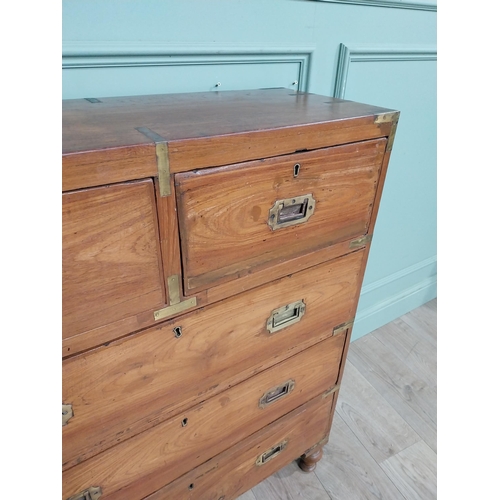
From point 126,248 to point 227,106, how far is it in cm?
37

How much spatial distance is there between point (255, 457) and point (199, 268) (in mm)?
671

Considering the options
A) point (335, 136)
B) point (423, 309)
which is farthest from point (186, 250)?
point (423, 309)

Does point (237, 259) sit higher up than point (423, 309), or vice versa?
point (237, 259)

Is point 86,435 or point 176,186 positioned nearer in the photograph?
point 176,186

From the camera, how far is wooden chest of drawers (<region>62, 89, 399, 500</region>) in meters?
0.59

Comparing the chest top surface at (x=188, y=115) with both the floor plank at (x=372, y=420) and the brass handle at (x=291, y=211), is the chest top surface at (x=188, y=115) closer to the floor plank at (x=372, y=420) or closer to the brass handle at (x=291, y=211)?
the brass handle at (x=291, y=211)

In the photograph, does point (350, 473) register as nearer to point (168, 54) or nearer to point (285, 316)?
point (285, 316)

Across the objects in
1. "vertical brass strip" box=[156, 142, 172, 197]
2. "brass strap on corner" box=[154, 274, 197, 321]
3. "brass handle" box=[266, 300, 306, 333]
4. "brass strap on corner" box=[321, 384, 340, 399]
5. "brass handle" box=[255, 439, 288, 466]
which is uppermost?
"vertical brass strip" box=[156, 142, 172, 197]

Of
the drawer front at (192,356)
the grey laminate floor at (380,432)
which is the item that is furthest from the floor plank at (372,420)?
the drawer front at (192,356)

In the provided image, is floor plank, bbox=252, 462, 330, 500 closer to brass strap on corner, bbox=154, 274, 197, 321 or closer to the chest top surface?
brass strap on corner, bbox=154, 274, 197, 321

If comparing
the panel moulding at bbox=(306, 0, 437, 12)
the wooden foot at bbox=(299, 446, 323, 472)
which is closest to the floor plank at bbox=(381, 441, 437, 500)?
the wooden foot at bbox=(299, 446, 323, 472)

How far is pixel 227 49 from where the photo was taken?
974mm

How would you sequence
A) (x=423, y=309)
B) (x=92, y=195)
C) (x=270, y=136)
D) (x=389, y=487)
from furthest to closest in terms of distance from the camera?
(x=423, y=309)
(x=389, y=487)
(x=270, y=136)
(x=92, y=195)

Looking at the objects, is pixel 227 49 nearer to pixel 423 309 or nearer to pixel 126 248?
pixel 126 248
